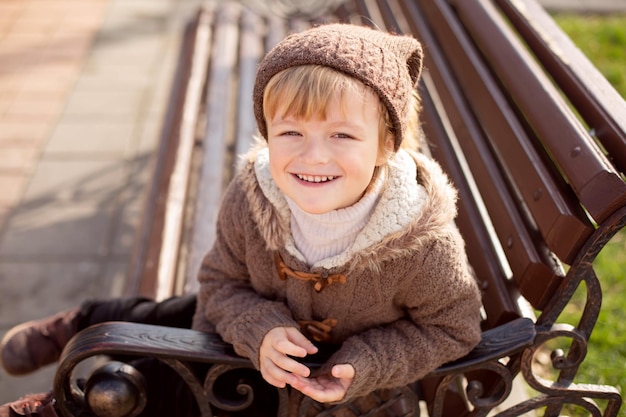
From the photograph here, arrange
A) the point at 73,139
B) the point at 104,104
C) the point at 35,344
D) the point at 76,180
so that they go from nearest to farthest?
the point at 35,344, the point at 76,180, the point at 73,139, the point at 104,104

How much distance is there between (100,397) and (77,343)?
136 mm

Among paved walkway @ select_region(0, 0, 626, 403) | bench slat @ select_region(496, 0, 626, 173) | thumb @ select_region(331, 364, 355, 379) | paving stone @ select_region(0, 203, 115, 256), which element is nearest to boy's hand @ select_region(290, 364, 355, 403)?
thumb @ select_region(331, 364, 355, 379)

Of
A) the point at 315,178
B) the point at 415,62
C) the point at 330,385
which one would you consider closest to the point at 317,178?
the point at 315,178

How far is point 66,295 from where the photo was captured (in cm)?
322

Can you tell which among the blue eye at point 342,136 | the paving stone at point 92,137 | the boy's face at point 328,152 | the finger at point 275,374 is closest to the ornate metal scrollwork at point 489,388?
the finger at point 275,374

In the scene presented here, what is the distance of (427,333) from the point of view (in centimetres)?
166

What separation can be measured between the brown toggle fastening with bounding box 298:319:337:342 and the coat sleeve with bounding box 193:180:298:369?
0.05 meters

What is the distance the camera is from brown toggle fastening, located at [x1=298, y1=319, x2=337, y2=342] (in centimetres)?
175

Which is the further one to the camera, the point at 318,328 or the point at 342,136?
the point at 318,328

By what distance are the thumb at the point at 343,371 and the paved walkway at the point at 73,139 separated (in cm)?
166

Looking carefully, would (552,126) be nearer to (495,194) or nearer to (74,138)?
(495,194)

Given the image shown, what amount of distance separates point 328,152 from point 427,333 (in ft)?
1.61

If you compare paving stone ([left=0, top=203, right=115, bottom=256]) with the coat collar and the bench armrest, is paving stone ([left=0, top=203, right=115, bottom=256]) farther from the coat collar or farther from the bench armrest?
the coat collar

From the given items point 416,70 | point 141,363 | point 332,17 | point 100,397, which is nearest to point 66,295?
point 141,363
